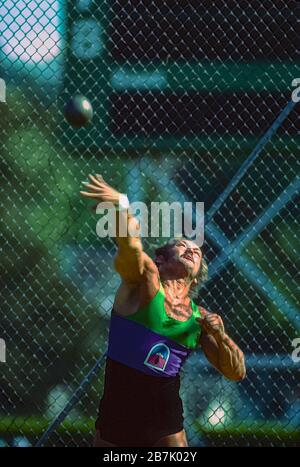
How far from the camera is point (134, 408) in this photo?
466 centimetres

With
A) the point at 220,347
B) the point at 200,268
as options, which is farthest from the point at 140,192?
the point at 220,347

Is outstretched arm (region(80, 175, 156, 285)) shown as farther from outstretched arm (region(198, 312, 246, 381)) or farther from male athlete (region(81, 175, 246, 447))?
outstretched arm (region(198, 312, 246, 381))

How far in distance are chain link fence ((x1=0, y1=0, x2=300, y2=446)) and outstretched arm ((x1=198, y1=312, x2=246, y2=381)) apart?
291cm

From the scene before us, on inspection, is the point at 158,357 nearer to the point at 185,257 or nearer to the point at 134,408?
the point at 134,408

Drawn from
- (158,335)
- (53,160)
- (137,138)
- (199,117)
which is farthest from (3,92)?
(158,335)

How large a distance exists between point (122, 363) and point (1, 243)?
14.4 feet

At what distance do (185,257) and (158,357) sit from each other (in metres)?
0.53

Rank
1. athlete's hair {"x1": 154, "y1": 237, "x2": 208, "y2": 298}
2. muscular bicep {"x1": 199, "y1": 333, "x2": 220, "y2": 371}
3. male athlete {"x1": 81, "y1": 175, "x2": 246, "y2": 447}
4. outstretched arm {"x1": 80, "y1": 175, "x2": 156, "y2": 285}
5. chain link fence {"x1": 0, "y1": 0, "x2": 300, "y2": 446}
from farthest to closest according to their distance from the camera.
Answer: chain link fence {"x1": 0, "y1": 0, "x2": 300, "y2": 446} < athlete's hair {"x1": 154, "y1": 237, "x2": 208, "y2": 298} < muscular bicep {"x1": 199, "y1": 333, "x2": 220, "y2": 371} < male athlete {"x1": 81, "y1": 175, "x2": 246, "y2": 447} < outstretched arm {"x1": 80, "y1": 175, "x2": 156, "y2": 285}

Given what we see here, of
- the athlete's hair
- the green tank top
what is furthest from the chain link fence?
the green tank top

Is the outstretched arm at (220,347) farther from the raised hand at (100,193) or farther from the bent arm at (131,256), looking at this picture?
the raised hand at (100,193)

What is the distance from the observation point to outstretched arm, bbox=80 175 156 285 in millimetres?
4418

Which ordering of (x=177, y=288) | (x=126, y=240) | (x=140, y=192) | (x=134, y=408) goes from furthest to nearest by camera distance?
1. (x=140, y=192)
2. (x=177, y=288)
3. (x=134, y=408)
4. (x=126, y=240)

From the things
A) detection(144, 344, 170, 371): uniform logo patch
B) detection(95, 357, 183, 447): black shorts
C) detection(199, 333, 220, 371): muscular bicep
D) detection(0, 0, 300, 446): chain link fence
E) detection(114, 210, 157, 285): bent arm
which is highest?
detection(0, 0, 300, 446): chain link fence

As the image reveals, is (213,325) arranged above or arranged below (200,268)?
below
